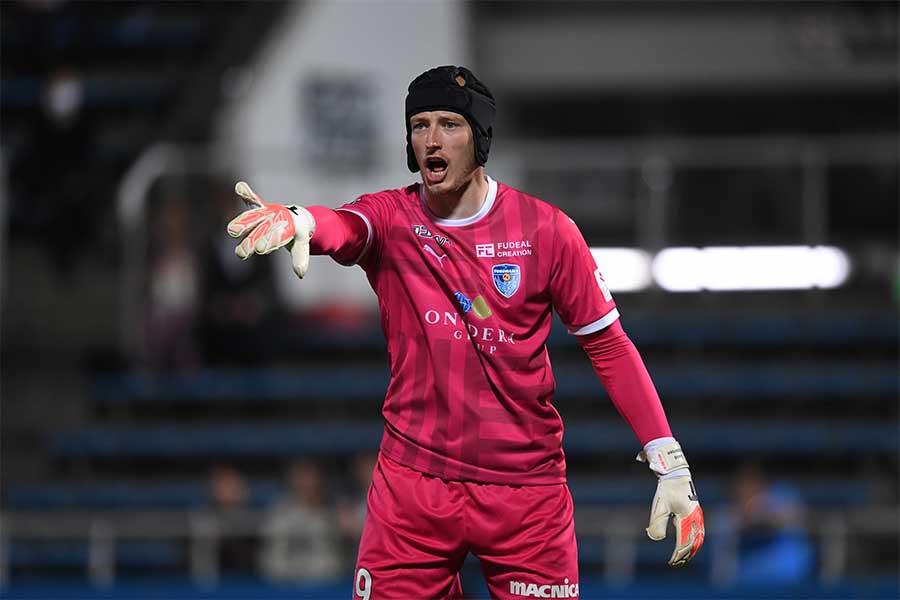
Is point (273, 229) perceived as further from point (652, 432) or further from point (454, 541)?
point (652, 432)

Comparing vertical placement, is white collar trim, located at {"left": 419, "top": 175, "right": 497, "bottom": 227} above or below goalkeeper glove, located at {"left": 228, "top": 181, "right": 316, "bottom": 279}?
above

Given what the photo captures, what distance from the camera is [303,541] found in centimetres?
851

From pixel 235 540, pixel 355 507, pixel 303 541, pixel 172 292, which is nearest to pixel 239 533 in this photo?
pixel 235 540

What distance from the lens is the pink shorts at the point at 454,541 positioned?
11.9 feet

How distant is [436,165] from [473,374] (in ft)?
1.87

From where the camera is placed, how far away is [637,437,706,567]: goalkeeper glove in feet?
12.0

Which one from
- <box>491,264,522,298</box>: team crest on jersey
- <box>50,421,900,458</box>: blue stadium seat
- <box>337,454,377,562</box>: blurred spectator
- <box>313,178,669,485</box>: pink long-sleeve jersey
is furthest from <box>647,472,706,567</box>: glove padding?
<box>50,421,900,458</box>: blue stadium seat

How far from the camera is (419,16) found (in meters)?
13.5

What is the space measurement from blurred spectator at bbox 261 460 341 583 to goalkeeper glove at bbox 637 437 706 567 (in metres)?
4.93

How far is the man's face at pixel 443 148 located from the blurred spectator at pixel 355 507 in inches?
187

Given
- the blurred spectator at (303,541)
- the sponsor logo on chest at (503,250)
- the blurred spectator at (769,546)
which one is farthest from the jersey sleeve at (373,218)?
the blurred spectator at (769,546)

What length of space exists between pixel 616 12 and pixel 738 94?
1576 mm

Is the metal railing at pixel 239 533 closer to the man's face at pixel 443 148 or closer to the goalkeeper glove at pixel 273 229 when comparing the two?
the man's face at pixel 443 148

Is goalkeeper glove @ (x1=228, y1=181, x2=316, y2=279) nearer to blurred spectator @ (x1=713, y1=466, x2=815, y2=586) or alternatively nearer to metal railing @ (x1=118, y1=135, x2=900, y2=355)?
blurred spectator @ (x1=713, y1=466, x2=815, y2=586)
